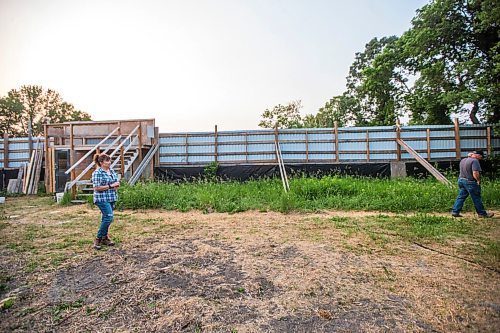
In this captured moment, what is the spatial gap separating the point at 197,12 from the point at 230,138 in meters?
6.24

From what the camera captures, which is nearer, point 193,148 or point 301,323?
point 301,323

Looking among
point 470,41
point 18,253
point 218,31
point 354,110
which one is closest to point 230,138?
point 218,31

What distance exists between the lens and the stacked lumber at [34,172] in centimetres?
1259

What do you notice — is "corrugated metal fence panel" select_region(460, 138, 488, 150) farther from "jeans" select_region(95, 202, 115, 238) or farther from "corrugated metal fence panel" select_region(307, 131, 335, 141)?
"jeans" select_region(95, 202, 115, 238)

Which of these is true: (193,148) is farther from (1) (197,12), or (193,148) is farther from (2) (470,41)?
(2) (470,41)

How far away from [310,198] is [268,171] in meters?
4.81

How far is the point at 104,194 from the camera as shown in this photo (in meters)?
4.33

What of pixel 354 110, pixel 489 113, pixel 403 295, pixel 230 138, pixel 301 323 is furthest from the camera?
pixel 354 110

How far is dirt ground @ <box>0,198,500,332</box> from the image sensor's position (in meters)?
2.22

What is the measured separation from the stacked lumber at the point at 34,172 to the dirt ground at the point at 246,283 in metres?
9.10

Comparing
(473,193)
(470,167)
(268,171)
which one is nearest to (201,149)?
(268,171)

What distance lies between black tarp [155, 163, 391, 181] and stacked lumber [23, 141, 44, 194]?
5292 millimetres

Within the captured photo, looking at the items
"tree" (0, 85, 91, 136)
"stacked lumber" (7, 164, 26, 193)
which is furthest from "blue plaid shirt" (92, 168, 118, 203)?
"tree" (0, 85, 91, 136)

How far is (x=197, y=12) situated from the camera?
795 centimetres
